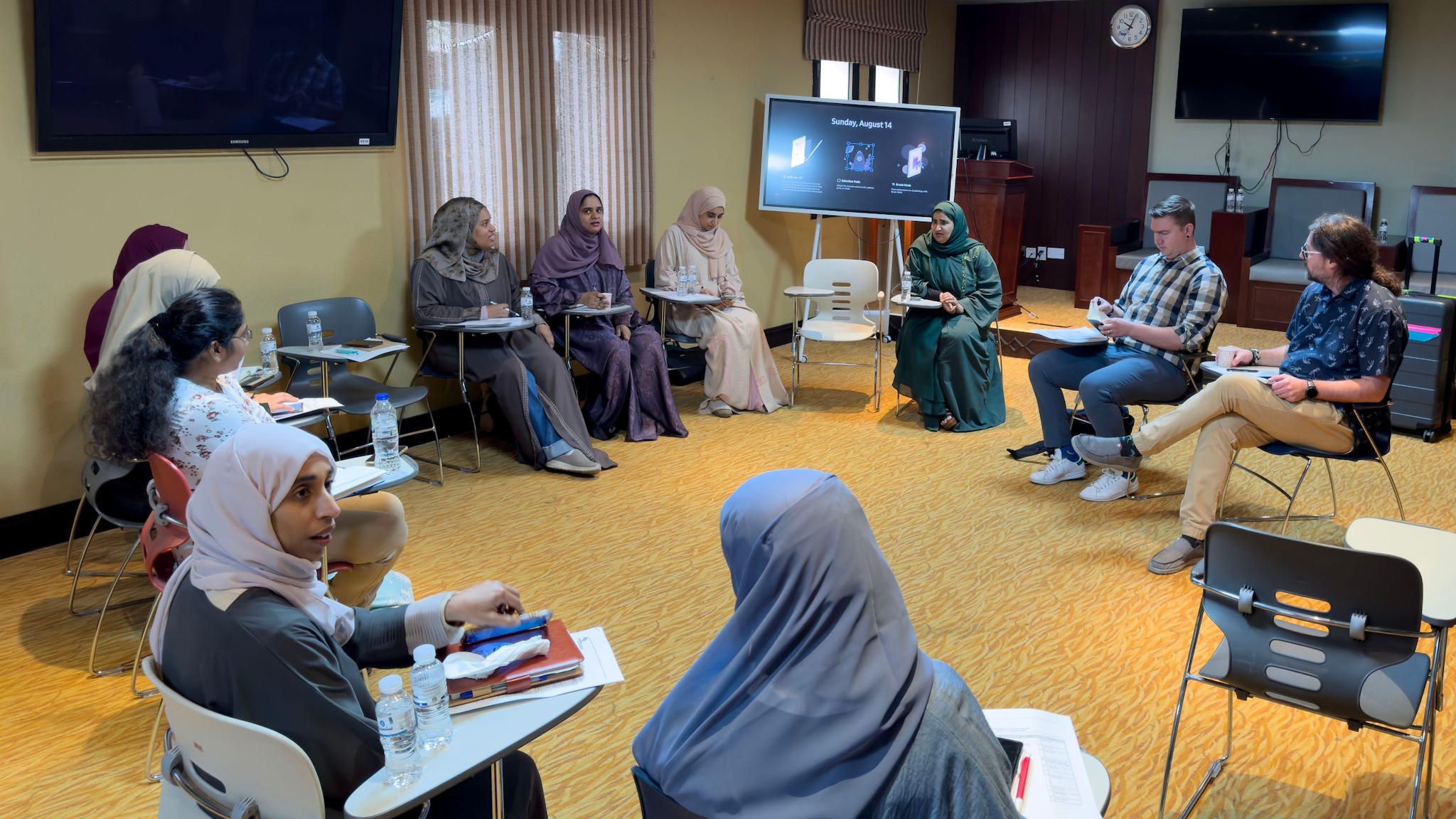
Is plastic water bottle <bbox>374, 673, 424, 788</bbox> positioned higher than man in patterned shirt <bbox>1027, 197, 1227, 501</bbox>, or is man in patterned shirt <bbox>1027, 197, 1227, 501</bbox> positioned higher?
man in patterned shirt <bbox>1027, 197, 1227, 501</bbox>

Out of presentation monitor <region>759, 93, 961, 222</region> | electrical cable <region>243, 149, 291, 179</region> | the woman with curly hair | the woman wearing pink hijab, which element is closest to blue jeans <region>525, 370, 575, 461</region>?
the woman wearing pink hijab

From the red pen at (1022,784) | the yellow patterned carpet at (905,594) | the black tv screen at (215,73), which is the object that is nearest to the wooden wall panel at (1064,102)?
the yellow patterned carpet at (905,594)

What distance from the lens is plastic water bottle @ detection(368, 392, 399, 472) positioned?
3287 millimetres

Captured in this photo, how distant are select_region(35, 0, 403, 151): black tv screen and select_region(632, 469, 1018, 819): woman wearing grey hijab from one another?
3.84 meters

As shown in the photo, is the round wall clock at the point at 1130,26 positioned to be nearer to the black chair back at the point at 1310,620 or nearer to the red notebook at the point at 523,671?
the black chair back at the point at 1310,620

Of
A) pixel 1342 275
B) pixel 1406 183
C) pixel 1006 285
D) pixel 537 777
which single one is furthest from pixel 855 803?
pixel 1406 183

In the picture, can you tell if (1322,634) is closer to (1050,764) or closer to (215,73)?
(1050,764)

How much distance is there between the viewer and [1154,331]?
4746 millimetres

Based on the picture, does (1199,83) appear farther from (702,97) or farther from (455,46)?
(455,46)

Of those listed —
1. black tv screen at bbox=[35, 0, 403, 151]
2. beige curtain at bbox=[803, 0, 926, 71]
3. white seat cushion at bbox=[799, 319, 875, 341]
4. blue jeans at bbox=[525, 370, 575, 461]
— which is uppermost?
beige curtain at bbox=[803, 0, 926, 71]

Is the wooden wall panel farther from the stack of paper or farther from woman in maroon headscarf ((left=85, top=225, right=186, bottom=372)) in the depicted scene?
the stack of paper

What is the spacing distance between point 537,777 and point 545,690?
30 centimetres

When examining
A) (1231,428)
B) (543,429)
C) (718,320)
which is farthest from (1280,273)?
(543,429)

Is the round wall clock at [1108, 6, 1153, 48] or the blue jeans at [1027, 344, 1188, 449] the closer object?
the blue jeans at [1027, 344, 1188, 449]
